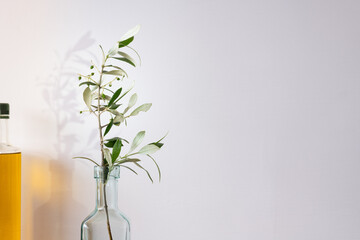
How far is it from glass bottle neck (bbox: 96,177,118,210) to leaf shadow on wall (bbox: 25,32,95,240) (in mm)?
151

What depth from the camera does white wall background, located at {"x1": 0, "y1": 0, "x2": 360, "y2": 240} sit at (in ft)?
2.98

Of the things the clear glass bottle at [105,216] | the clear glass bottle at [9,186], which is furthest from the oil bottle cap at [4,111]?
the clear glass bottle at [105,216]

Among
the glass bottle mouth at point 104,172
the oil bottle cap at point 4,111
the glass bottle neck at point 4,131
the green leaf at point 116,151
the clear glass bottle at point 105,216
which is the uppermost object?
the oil bottle cap at point 4,111

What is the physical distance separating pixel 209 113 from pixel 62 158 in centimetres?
31

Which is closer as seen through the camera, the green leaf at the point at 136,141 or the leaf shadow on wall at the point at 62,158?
the green leaf at the point at 136,141

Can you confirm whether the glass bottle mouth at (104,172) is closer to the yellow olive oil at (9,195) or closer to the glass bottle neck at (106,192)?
the glass bottle neck at (106,192)

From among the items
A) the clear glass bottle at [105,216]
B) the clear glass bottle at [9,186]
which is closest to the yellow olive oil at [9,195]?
the clear glass bottle at [9,186]

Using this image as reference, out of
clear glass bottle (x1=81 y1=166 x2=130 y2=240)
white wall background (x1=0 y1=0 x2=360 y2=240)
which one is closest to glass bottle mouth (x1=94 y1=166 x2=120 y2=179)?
clear glass bottle (x1=81 y1=166 x2=130 y2=240)

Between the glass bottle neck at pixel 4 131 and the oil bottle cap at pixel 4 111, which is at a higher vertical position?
the oil bottle cap at pixel 4 111

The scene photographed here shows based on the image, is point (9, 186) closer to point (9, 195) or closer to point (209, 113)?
point (9, 195)

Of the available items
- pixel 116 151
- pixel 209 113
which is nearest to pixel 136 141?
pixel 116 151

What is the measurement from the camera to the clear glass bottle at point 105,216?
2.58 feet

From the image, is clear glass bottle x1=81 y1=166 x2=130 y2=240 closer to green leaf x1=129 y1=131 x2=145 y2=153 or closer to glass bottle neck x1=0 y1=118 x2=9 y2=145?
green leaf x1=129 y1=131 x2=145 y2=153

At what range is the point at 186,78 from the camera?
36.6 inches
